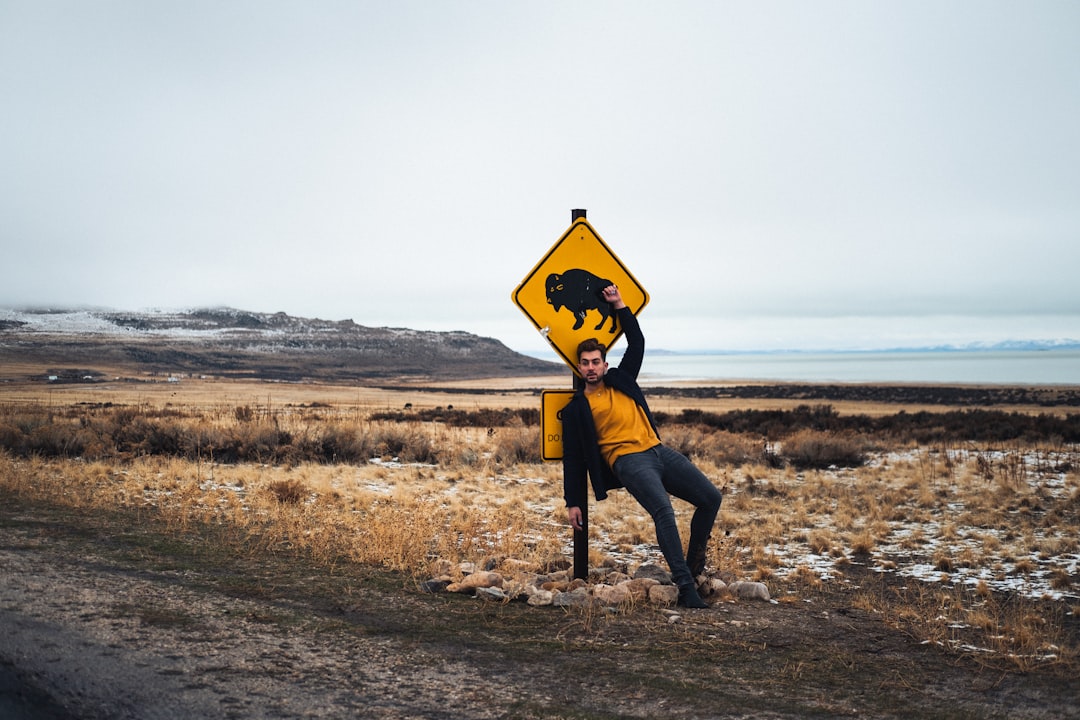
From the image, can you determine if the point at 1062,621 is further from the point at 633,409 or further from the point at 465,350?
the point at 465,350

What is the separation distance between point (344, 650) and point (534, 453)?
570 inches

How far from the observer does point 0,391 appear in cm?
2958

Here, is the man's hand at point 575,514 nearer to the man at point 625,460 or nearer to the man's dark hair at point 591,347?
the man at point 625,460

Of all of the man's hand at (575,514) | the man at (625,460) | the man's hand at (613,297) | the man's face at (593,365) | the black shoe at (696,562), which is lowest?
the black shoe at (696,562)

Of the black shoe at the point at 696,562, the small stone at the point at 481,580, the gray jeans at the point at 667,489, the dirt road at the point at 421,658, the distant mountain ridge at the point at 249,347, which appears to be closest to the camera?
the dirt road at the point at 421,658

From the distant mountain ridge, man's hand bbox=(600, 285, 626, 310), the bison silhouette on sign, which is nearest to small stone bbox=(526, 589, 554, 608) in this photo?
the bison silhouette on sign

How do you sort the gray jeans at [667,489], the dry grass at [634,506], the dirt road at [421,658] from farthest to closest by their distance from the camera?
the dry grass at [634,506], the gray jeans at [667,489], the dirt road at [421,658]

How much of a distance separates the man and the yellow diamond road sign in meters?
0.36

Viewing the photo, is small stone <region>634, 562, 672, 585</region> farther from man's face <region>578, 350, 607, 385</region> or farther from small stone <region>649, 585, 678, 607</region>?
man's face <region>578, 350, 607, 385</region>

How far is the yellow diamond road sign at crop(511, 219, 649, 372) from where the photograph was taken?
6.57 meters

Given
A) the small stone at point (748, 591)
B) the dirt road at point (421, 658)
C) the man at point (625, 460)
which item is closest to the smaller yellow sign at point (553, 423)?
the man at point (625, 460)

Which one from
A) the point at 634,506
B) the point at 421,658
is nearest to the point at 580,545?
the point at 421,658

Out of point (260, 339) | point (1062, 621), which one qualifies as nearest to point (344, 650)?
point (1062, 621)

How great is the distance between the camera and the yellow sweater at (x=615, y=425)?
20.1 feet
